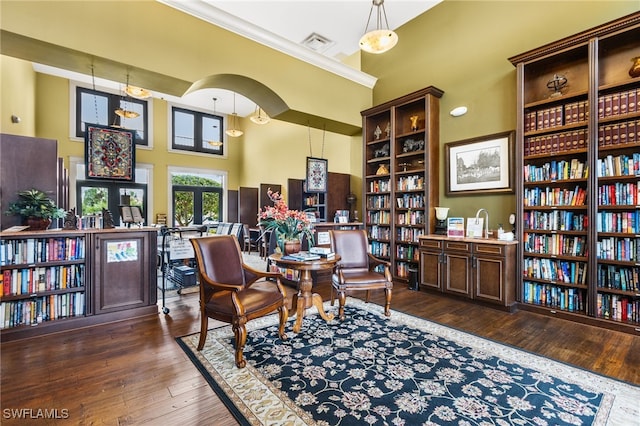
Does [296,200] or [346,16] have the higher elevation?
[346,16]

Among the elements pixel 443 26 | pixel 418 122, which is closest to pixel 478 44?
pixel 443 26

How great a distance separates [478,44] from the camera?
4.54m

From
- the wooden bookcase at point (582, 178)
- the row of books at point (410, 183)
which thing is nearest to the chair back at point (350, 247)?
the row of books at point (410, 183)

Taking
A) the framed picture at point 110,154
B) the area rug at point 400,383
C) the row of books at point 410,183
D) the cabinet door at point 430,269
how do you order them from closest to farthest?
1. the area rug at point 400,383
2. the cabinet door at point 430,269
3. the row of books at point 410,183
4. the framed picture at point 110,154

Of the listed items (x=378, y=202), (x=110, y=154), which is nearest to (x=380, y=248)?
(x=378, y=202)

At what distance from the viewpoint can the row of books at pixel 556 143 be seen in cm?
343

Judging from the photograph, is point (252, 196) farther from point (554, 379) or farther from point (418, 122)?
point (554, 379)

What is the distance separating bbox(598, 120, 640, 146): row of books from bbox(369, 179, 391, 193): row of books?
2.92 m

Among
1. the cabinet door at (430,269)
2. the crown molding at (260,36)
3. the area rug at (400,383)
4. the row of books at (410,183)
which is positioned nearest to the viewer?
the area rug at (400,383)

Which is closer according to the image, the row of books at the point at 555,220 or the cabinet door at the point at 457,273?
the row of books at the point at 555,220

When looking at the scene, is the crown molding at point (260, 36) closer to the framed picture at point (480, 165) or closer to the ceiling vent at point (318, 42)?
the ceiling vent at point (318, 42)

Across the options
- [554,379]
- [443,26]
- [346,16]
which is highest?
[346,16]

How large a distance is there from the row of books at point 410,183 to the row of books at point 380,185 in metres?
0.24

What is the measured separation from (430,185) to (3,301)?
5430 millimetres
